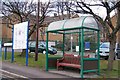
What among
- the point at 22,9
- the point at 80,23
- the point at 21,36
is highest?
the point at 22,9

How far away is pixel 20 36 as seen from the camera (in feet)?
67.6

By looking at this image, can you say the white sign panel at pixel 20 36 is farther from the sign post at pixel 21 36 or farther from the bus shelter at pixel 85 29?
the bus shelter at pixel 85 29

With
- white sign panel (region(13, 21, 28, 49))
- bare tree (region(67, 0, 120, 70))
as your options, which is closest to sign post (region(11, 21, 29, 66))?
white sign panel (region(13, 21, 28, 49))

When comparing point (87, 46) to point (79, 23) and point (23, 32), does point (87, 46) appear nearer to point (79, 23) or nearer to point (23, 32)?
point (79, 23)

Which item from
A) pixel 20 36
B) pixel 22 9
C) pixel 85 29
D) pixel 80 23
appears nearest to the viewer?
pixel 80 23

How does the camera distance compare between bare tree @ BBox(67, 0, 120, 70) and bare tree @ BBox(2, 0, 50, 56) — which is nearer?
bare tree @ BBox(67, 0, 120, 70)

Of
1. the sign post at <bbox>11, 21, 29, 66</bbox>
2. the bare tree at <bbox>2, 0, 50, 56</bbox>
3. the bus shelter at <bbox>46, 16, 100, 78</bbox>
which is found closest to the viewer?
the bus shelter at <bbox>46, 16, 100, 78</bbox>

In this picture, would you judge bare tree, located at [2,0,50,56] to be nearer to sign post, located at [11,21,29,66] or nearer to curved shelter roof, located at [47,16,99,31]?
sign post, located at [11,21,29,66]

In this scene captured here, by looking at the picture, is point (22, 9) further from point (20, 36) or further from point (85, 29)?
point (85, 29)

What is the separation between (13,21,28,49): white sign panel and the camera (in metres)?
19.9

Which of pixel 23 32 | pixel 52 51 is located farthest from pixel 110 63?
pixel 52 51

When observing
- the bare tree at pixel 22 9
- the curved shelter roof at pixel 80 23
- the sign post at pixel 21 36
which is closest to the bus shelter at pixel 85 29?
the curved shelter roof at pixel 80 23

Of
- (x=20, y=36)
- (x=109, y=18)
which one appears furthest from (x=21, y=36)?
(x=109, y=18)

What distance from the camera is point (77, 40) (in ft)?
54.0
